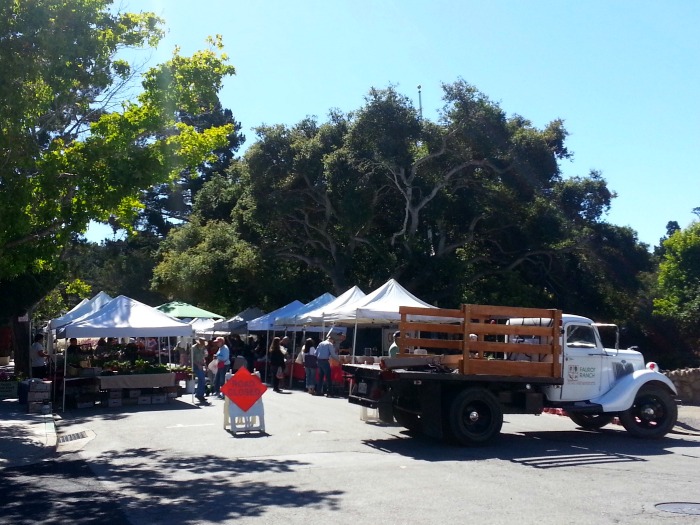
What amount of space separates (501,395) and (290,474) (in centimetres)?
454

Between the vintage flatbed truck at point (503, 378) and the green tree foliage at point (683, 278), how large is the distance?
12.0 meters

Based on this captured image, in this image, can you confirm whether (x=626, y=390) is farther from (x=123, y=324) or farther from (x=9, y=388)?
(x=9, y=388)

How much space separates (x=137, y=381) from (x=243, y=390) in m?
6.12

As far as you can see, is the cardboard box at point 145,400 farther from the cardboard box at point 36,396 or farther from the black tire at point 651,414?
the black tire at point 651,414

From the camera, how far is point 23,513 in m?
8.27

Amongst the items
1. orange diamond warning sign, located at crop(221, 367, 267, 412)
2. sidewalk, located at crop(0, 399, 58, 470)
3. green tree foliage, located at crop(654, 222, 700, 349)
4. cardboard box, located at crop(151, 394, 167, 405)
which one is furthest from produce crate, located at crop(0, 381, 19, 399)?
green tree foliage, located at crop(654, 222, 700, 349)

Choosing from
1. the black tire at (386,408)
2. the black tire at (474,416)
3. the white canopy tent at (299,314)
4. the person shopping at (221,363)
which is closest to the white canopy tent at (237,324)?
the white canopy tent at (299,314)

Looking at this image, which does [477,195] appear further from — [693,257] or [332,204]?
[693,257]

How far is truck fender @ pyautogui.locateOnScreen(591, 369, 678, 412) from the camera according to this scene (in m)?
13.5

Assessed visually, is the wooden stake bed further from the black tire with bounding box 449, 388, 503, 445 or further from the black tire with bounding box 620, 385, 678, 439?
the black tire with bounding box 620, 385, 678, 439

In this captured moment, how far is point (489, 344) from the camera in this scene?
1283 cm

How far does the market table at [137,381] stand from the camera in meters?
19.0

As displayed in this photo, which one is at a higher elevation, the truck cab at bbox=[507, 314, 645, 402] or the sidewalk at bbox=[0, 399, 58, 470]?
the truck cab at bbox=[507, 314, 645, 402]

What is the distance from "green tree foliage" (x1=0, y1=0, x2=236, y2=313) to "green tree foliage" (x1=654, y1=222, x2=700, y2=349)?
1686 centimetres
